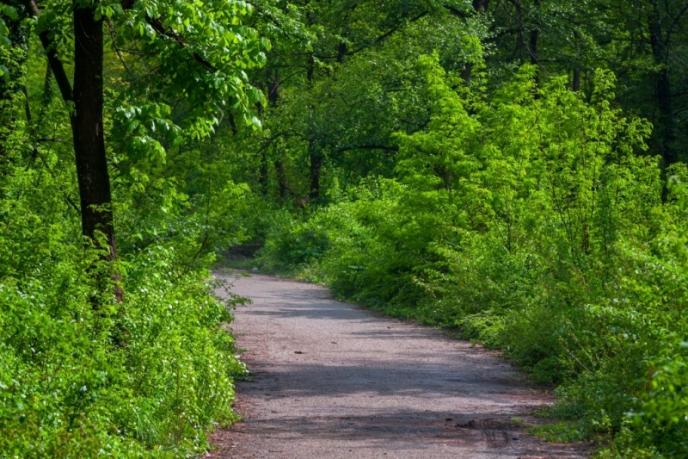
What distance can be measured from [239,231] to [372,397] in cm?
388

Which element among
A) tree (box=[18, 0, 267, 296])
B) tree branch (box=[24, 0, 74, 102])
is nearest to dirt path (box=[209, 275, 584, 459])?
tree (box=[18, 0, 267, 296])

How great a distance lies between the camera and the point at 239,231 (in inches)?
653

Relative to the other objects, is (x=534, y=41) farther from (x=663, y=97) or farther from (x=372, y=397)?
(x=372, y=397)

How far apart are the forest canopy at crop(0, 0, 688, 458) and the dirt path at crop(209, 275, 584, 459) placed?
486 millimetres

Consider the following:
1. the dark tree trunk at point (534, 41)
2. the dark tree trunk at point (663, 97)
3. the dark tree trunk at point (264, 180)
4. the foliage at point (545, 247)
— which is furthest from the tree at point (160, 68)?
the dark tree trunk at point (264, 180)

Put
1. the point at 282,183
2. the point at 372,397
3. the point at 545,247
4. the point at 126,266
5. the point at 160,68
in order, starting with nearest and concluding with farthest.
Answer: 1. the point at 126,266
2. the point at 160,68
3. the point at 372,397
4. the point at 545,247
5. the point at 282,183

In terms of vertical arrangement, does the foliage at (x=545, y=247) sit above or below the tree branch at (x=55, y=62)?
below

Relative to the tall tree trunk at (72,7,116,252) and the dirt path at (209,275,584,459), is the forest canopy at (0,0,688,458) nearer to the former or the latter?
the tall tree trunk at (72,7,116,252)

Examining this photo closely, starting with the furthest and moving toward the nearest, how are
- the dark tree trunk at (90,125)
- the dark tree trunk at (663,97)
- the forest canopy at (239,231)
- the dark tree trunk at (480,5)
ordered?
the dark tree trunk at (663,97) → the dark tree trunk at (480,5) → the dark tree trunk at (90,125) → the forest canopy at (239,231)

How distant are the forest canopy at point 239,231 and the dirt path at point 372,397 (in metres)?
0.49

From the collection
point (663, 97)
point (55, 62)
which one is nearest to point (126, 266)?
point (55, 62)

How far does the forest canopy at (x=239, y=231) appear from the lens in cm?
923

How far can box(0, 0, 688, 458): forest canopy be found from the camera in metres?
9.23

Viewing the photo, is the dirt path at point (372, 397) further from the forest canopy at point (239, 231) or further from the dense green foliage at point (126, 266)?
the dense green foliage at point (126, 266)
